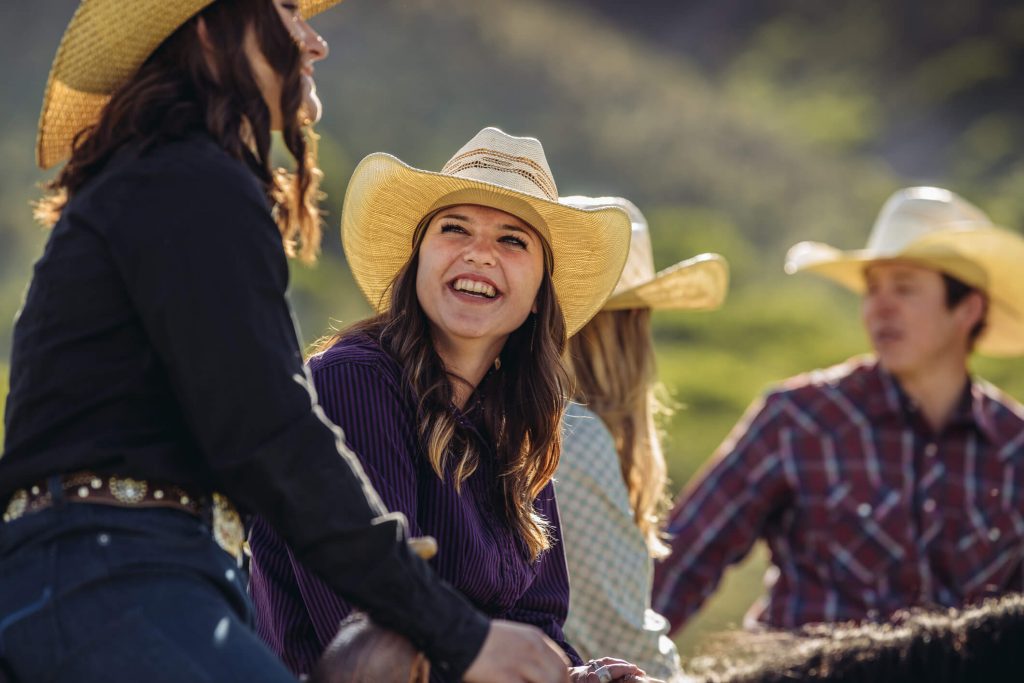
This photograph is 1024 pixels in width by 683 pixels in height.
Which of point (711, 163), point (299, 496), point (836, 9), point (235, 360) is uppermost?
point (235, 360)

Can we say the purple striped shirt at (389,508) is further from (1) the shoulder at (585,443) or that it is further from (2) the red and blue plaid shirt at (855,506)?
(2) the red and blue plaid shirt at (855,506)

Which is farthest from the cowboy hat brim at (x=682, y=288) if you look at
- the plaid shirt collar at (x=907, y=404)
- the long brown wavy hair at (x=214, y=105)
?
the long brown wavy hair at (x=214, y=105)

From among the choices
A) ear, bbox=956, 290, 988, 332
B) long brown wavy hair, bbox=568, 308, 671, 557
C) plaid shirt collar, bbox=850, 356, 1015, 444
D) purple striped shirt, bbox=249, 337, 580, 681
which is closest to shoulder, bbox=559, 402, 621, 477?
long brown wavy hair, bbox=568, 308, 671, 557

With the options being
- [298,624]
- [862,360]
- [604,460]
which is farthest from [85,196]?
[862,360]

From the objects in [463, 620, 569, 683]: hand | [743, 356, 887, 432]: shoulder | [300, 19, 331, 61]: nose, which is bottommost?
[743, 356, 887, 432]: shoulder

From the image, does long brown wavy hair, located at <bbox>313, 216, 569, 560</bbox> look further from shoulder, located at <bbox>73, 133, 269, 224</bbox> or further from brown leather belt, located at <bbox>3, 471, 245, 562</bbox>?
shoulder, located at <bbox>73, 133, 269, 224</bbox>

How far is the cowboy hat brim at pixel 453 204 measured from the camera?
298 centimetres

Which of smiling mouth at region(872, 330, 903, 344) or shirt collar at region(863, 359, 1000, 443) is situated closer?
shirt collar at region(863, 359, 1000, 443)

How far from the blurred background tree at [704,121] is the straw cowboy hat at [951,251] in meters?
3.76

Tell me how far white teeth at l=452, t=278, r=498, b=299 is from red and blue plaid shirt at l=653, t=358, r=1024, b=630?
2405 mm

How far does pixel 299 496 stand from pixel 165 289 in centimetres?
32

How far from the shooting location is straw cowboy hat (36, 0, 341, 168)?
2029mm

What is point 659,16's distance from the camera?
20.6m

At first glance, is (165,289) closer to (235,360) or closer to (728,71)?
(235,360)
